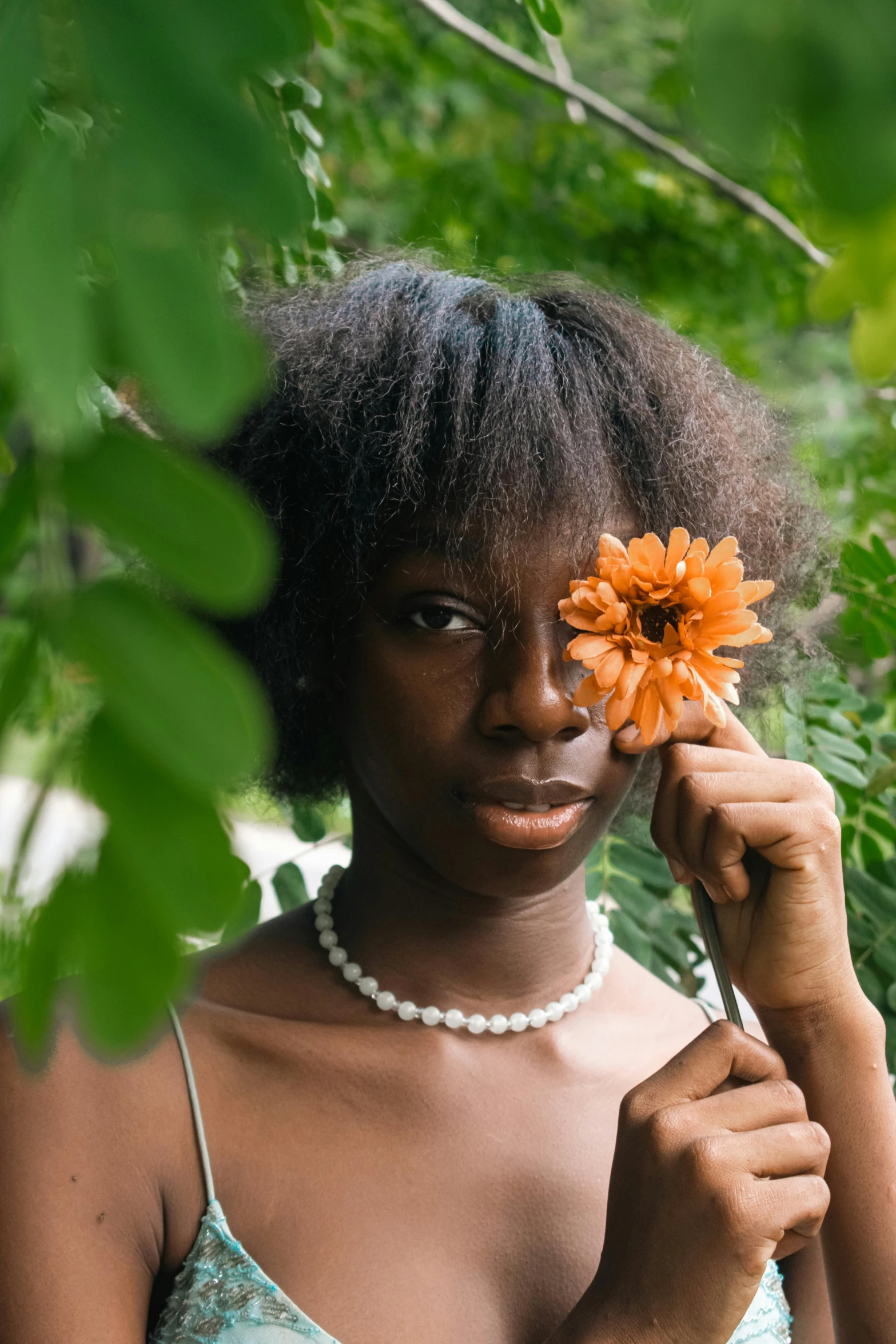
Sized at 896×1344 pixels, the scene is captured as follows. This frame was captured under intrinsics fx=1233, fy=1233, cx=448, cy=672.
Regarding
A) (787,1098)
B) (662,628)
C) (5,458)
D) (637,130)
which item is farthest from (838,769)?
(637,130)

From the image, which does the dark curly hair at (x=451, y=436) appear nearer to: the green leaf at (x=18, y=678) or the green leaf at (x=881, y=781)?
the green leaf at (x=881, y=781)

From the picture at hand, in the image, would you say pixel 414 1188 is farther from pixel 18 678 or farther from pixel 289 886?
pixel 18 678

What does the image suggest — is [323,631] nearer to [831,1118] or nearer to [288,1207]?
[288,1207]

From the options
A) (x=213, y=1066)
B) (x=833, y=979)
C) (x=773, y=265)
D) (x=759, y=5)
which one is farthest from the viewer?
(x=773, y=265)

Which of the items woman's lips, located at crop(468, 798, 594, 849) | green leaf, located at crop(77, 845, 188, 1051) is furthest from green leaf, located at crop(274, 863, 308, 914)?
green leaf, located at crop(77, 845, 188, 1051)

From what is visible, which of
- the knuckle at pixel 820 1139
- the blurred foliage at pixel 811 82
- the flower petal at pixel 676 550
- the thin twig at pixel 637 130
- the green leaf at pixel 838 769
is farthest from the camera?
the thin twig at pixel 637 130

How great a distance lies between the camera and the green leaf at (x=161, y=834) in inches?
18.5

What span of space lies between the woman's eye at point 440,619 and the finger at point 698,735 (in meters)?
0.21

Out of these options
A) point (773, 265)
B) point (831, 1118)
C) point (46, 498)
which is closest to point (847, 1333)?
point (831, 1118)

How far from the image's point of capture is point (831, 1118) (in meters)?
1.38

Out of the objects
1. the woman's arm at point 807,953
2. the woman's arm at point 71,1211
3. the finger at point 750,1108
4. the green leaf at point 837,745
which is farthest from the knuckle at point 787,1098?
the green leaf at point 837,745

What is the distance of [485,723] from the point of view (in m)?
1.32

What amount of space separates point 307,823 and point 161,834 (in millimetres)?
1562

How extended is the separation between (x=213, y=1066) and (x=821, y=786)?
0.80 m
